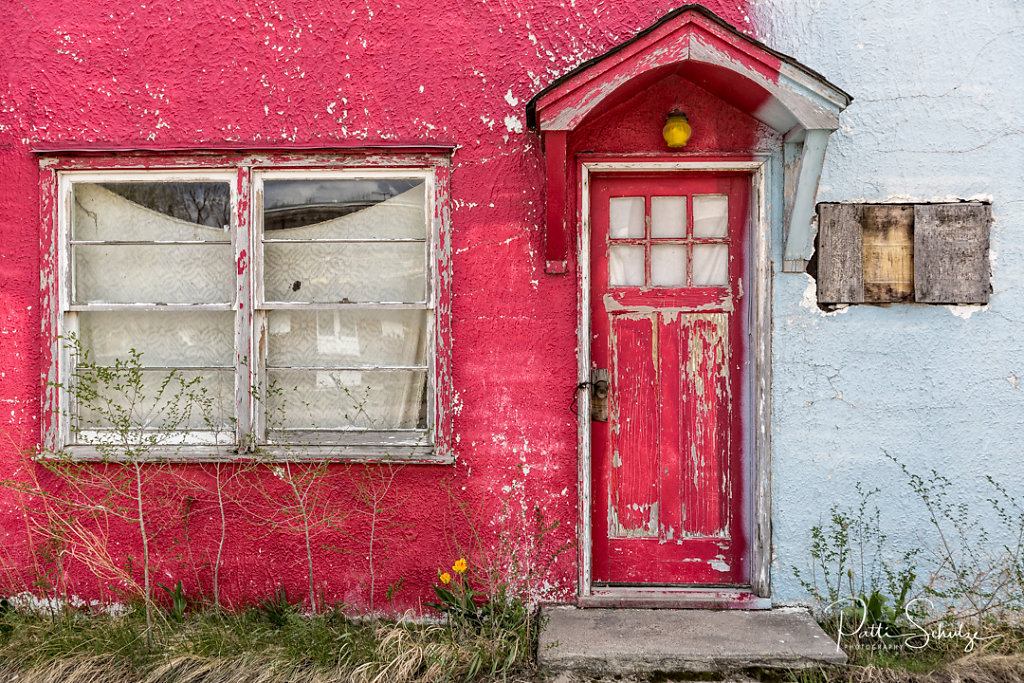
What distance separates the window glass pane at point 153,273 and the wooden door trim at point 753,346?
1.95m

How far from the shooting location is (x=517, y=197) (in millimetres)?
3811

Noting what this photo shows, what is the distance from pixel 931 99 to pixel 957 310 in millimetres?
1111

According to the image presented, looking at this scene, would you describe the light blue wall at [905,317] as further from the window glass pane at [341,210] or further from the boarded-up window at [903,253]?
the window glass pane at [341,210]

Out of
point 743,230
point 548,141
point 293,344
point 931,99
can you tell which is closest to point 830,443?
point 743,230

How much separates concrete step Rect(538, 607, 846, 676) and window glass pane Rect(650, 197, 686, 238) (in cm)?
199

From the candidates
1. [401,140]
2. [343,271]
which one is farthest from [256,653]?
[401,140]

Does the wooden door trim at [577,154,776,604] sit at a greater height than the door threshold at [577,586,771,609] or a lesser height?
greater

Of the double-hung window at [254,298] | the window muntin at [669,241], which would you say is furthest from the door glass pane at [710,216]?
the double-hung window at [254,298]

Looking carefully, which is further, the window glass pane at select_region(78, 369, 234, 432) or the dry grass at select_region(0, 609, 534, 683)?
the window glass pane at select_region(78, 369, 234, 432)

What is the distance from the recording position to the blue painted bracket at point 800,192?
3498 millimetres

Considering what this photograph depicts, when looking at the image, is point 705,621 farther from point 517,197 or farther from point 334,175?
point 334,175

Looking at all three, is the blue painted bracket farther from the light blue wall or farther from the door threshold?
the door threshold

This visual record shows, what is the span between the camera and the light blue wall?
3.72 meters

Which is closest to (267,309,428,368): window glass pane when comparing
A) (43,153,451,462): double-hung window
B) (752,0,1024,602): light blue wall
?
(43,153,451,462): double-hung window
